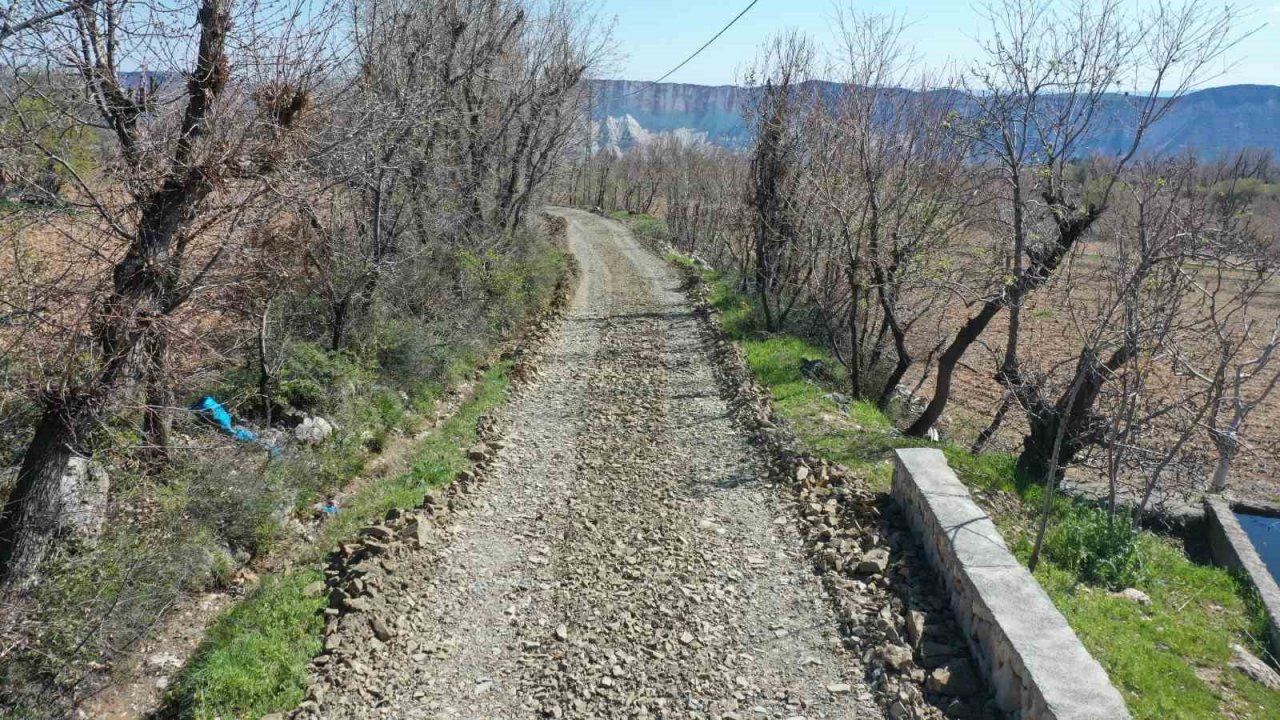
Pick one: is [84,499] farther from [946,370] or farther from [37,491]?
[946,370]

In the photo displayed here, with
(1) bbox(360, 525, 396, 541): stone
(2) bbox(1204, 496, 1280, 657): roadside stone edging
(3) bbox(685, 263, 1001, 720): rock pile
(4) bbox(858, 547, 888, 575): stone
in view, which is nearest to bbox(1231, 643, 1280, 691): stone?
(2) bbox(1204, 496, 1280, 657): roadside stone edging

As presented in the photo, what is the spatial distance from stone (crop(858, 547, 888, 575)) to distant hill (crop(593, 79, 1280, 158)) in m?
7.22

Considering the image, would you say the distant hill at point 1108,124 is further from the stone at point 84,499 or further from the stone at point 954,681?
the stone at point 84,499

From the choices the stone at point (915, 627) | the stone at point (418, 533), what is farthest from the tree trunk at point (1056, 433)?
the stone at point (418, 533)

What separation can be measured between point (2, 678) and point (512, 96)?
1461 cm

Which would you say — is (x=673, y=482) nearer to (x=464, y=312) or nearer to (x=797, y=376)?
(x=797, y=376)

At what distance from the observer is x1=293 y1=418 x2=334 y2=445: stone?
8.72m

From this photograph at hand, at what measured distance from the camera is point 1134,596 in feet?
21.3

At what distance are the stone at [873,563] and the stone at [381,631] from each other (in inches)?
144

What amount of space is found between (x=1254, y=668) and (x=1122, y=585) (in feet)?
3.65

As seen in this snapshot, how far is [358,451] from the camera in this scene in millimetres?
9023

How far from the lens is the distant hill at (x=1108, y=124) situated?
42.8 feet

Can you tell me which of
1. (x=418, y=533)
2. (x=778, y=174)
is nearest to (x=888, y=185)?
(x=778, y=174)

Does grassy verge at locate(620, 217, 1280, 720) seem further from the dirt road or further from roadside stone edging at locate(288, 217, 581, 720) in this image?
roadside stone edging at locate(288, 217, 581, 720)
